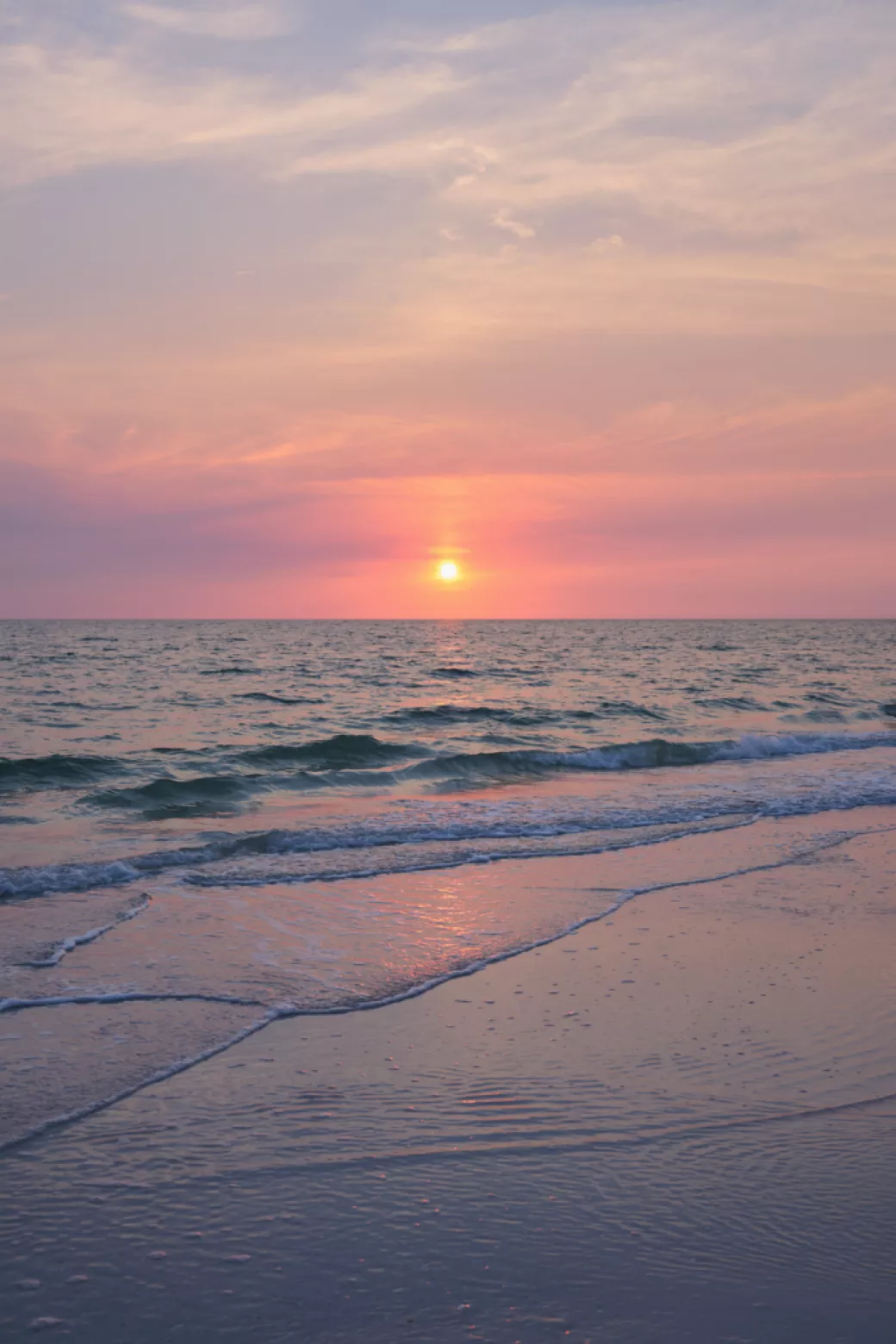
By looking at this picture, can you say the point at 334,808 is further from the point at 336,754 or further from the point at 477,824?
the point at 336,754

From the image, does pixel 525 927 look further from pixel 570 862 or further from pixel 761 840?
pixel 761 840

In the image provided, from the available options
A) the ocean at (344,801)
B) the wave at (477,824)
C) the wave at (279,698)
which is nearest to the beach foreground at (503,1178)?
the ocean at (344,801)

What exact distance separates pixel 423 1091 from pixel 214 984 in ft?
7.82

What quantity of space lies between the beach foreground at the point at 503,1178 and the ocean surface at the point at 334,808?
0.77 m

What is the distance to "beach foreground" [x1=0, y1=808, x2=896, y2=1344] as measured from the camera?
3.63 metres

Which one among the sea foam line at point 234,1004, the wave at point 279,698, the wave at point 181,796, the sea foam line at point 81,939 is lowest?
the wave at point 181,796

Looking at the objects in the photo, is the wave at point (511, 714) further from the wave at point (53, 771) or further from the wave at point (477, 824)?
the wave at point (477, 824)

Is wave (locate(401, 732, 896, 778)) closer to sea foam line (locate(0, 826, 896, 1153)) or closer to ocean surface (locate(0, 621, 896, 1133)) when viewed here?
ocean surface (locate(0, 621, 896, 1133))

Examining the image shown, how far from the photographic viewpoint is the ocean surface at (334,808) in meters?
7.90

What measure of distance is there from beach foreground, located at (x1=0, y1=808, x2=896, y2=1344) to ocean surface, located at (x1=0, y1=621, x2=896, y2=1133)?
77 centimetres

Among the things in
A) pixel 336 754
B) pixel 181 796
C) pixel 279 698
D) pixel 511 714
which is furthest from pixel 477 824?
pixel 279 698

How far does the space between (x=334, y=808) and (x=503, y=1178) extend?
39.8 ft

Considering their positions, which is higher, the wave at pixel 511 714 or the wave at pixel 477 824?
the wave at pixel 511 714

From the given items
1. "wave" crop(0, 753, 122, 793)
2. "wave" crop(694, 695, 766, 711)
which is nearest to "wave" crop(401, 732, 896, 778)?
"wave" crop(0, 753, 122, 793)
